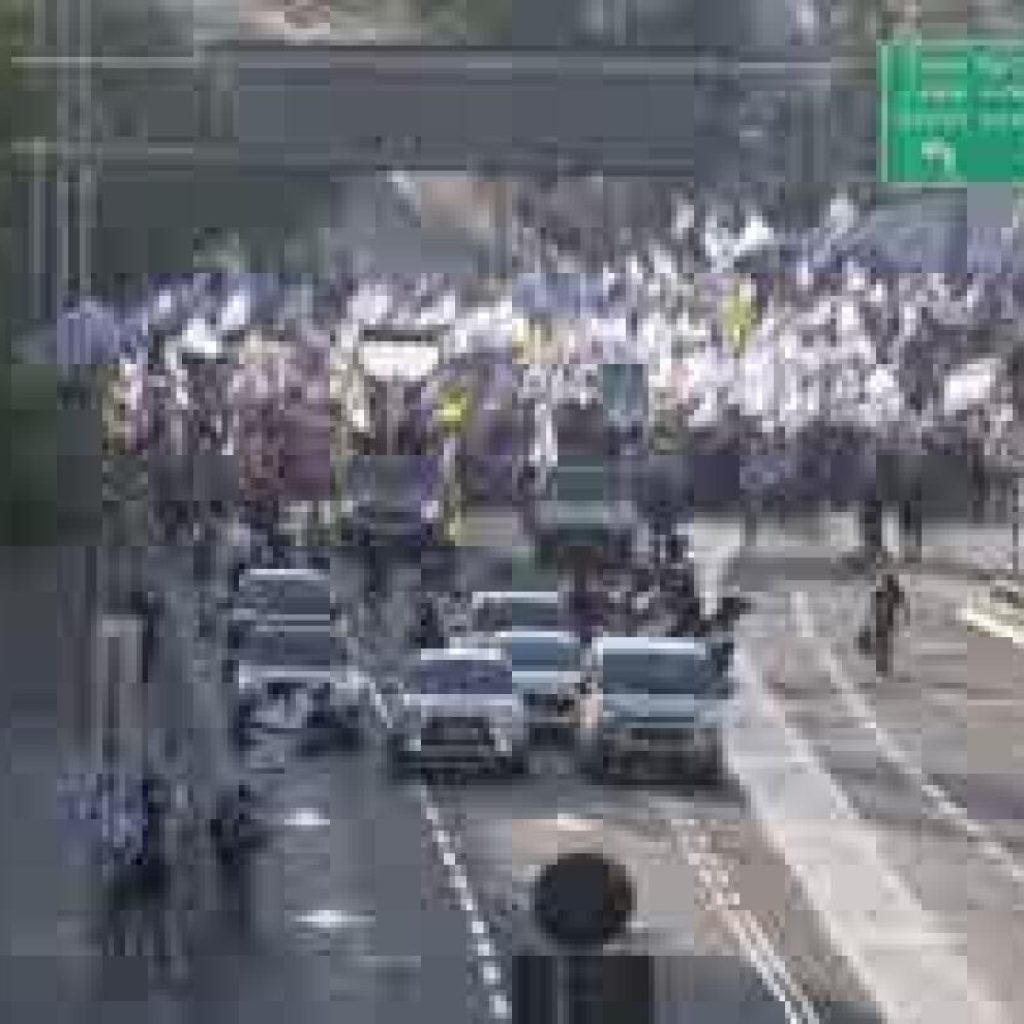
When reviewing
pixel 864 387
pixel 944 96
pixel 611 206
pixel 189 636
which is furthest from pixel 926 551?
pixel 611 206

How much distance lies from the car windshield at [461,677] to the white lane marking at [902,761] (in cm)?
386

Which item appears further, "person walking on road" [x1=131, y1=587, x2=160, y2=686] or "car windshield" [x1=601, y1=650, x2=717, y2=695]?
"person walking on road" [x1=131, y1=587, x2=160, y2=686]

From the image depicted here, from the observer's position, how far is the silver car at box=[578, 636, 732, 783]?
1858 inches

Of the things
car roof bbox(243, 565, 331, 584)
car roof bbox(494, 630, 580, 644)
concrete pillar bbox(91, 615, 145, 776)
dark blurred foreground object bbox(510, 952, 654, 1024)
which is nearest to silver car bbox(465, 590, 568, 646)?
car roof bbox(494, 630, 580, 644)

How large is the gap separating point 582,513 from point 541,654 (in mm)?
23676

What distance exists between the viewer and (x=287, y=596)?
57094 mm

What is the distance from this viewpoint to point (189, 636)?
195ft

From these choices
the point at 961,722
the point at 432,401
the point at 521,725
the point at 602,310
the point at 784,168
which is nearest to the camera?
the point at 521,725

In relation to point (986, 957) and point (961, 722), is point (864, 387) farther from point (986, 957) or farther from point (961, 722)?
point (986, 957)

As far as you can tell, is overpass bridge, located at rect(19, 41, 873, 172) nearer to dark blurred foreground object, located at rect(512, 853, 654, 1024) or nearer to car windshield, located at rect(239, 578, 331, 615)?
car windshield, located at rect(239, 578, 331, 615)

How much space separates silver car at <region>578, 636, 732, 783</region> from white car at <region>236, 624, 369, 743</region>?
2.56 meters

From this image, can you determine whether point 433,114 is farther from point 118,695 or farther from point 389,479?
point 389,479

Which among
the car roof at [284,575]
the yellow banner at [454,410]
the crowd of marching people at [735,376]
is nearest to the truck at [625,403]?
the crowd of marching people at [735,376]

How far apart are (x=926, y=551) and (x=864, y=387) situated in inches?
135
